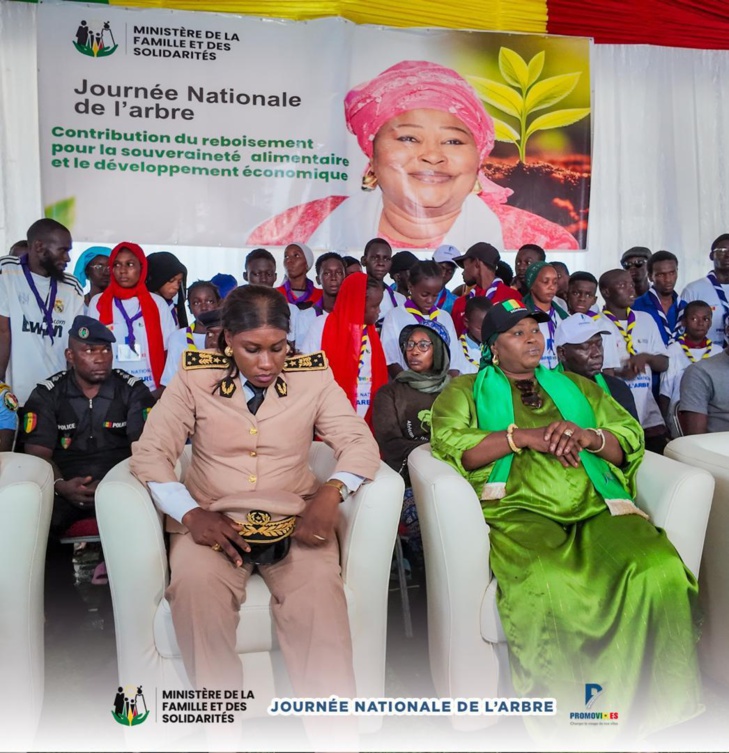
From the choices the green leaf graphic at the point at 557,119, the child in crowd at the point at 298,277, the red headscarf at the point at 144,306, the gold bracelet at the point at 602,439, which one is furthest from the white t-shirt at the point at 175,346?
the green leaf graphic at the point at 557,119

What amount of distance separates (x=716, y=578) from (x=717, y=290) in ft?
10.9

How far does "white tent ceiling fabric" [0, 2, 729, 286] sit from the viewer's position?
6.58 meters

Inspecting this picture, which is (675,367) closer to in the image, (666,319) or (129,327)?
(666,319)

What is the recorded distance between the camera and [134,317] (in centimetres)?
454

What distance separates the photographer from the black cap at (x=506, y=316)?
276 cm

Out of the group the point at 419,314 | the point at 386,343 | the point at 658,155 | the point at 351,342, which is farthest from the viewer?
the point at 658,155

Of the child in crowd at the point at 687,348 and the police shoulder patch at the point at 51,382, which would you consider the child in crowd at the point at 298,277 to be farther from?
the child in crowd at the point at 687,348

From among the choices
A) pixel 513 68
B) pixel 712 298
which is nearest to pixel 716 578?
pixel 712 298

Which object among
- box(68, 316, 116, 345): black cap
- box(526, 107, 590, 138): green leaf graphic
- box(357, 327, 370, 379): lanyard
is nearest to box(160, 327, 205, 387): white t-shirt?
box(357, 327, 370, 379): lanyard

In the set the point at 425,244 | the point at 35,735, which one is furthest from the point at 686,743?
the point at 425,244

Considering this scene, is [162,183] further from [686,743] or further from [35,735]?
[686,743]

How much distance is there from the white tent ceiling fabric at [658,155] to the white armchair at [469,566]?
4.18 m

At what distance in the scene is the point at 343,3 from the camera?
5723mm

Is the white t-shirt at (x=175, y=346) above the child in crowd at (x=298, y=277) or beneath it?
beneath
